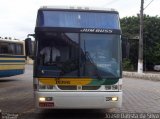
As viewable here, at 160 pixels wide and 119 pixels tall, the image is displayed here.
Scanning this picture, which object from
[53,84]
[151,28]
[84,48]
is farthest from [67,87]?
[151,28]

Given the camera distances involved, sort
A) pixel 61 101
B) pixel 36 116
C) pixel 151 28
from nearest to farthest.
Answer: pixel 61 101 < pixel 36 116 < pixel 151 28

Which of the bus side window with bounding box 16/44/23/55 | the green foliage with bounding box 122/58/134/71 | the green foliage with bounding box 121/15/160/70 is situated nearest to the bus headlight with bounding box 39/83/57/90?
the bus side window with bounding box 16/44/23/55

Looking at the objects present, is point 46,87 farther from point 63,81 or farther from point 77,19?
point 77,19

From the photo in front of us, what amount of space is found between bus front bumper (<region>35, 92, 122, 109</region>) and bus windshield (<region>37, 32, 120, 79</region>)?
0.50m

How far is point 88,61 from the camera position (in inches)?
475

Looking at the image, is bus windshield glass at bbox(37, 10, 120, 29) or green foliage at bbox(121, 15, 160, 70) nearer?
bus windshield glass at bbox(37, 10, 120, 29)

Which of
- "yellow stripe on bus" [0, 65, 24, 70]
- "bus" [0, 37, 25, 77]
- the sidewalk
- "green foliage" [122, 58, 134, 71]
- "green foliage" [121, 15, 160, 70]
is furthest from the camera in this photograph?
"green foliage" [121, 15, 160, 70]

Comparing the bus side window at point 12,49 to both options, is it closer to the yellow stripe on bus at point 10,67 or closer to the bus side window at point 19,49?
the bus side window at point 19,49

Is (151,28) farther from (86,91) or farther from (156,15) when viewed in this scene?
(86,91)

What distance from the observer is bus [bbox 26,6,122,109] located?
11.8 meters

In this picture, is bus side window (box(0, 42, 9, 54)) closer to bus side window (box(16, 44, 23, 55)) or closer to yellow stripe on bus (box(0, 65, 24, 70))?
yellow stripe on bus (box(0, 65, 24, 70))

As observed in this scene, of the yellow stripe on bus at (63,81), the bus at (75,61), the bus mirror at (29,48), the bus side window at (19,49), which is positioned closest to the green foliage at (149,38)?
the bus side window at (19,49)

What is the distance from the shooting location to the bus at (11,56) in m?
26.0

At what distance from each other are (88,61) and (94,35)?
0.73 metres
